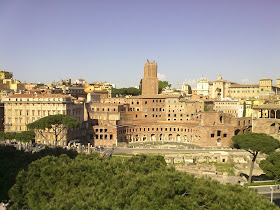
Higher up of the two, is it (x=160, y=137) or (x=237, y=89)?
(x=237, y=89)

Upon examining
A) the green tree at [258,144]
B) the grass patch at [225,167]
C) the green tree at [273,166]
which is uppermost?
the green tree at [258,144]

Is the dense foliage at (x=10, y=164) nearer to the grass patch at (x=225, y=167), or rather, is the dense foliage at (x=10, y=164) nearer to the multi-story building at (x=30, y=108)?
the grass patch at (x=225, y=167)

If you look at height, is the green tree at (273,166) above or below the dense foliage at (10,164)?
below

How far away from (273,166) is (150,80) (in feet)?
216

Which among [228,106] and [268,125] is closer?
[268,125]

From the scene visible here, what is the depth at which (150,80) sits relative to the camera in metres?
105

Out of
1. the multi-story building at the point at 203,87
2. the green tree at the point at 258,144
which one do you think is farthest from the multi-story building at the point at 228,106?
the green tree at the point at 258,144

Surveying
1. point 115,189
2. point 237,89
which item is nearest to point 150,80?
point 237,89

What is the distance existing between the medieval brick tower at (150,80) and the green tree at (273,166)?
62180 mm

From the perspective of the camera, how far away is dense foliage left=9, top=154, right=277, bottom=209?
70.8 feet

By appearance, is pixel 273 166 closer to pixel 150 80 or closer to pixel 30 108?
pixel 30 108

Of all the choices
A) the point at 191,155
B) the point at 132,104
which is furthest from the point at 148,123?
the point at 191,155

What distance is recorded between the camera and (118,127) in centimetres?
7819

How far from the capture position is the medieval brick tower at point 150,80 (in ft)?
344
